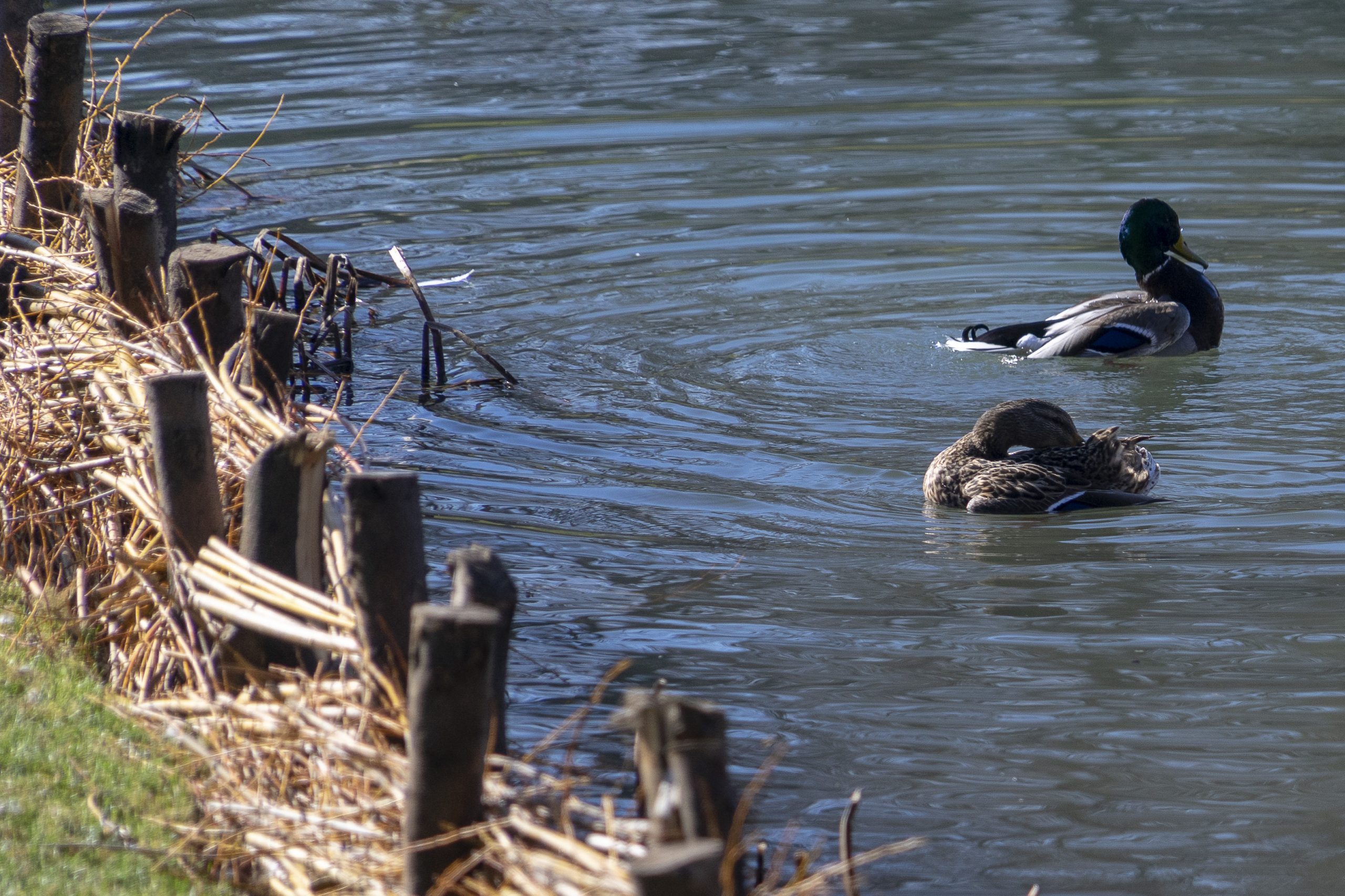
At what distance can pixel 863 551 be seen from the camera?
7258 millimetres

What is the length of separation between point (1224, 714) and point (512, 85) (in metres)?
14.0

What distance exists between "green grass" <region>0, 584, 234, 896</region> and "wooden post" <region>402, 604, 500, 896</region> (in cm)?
81

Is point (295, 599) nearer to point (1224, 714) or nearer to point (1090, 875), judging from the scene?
point (1090, 875)

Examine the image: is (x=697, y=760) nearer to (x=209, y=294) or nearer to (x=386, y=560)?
(x=386, y=560)

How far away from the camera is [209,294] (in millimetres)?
6133

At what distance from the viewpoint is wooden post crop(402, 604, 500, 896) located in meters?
3.62

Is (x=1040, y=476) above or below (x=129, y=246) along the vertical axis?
below

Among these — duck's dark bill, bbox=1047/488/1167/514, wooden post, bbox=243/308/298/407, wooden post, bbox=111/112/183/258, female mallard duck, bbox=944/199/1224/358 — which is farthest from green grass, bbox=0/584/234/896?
female mallard duck, bbox=944/199/1224/358

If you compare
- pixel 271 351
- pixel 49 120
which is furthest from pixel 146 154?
pixel 271 351

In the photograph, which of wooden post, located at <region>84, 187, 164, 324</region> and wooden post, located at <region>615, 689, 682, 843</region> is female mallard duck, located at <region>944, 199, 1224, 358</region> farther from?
Answer: wooden post, located at <region>615, 689, 682, 843</region>

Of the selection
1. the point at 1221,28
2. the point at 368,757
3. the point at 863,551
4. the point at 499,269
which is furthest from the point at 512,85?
the point at 368,757

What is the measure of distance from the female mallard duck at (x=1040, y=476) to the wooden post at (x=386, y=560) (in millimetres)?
3897

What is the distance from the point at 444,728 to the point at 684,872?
33.5 inches

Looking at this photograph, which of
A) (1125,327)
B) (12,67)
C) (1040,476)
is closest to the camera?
(1040,476)
